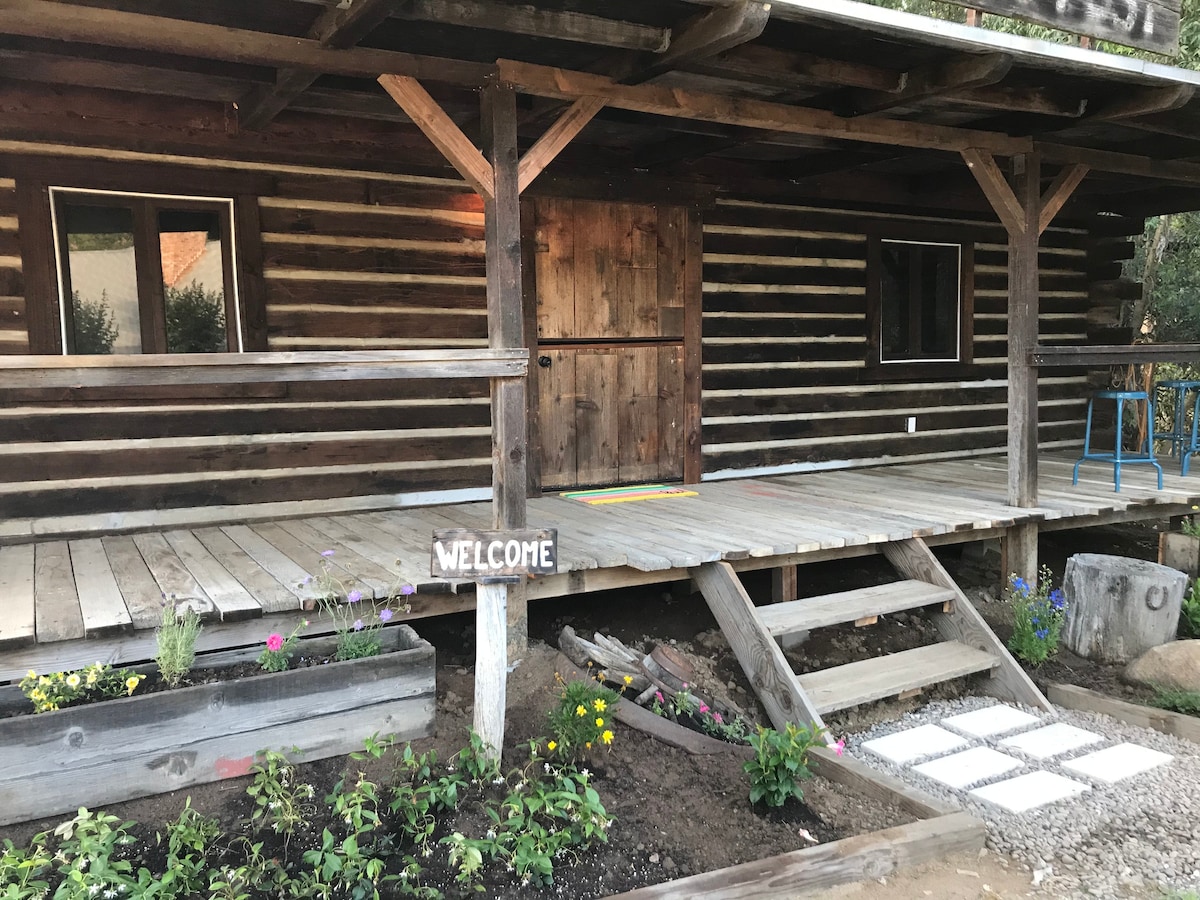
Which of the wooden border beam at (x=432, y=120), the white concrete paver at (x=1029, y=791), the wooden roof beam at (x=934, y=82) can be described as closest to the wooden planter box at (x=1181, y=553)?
the white concrete paver at (x=1029, y=791)

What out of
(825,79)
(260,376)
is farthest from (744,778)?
(825,79)

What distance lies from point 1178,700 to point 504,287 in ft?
12.4

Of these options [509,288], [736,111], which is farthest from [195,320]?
[736,111]

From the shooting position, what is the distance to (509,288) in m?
4.06

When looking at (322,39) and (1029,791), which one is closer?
(1029,791)

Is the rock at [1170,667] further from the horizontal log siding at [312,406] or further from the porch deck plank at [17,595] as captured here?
the porch deck plank at [17,595]

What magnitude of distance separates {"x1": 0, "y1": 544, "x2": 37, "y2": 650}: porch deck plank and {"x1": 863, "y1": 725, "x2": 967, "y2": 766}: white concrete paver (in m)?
3.39

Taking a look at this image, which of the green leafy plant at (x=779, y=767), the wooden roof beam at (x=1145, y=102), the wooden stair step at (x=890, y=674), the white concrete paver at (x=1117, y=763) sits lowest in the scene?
the white concrete paver at (x=1117, y=763)

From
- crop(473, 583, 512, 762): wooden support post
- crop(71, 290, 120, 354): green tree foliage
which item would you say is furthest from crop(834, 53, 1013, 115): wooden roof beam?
crop(71, 290, 120, 354): green tree foliage

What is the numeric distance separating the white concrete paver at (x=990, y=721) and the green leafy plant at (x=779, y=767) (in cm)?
136

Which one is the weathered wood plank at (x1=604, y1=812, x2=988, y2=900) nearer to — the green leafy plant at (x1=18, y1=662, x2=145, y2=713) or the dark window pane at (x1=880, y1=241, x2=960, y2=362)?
the green leafy plant at (x1=18, y1=662, x2=145, y2=713)

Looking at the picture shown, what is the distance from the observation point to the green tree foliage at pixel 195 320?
5230 mm

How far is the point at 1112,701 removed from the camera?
4371mm

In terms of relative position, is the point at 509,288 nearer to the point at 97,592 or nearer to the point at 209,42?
the point at 209,42
